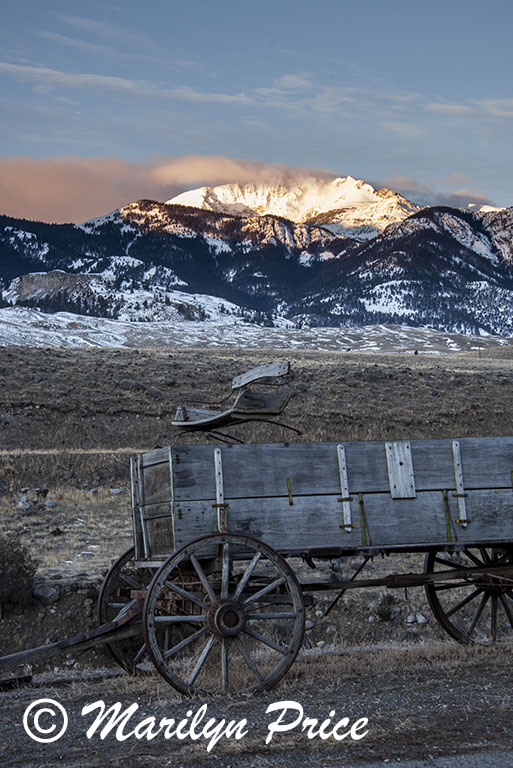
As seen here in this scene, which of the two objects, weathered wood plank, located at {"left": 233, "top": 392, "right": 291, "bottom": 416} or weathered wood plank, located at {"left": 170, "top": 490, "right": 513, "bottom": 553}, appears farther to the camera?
weathered wood plank, located at {"left": 233, "top": 392, "right": 291, "bottom": 416}

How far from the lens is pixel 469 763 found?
494 centimetres

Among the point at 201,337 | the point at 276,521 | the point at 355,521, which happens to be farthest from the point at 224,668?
the point at 201,337

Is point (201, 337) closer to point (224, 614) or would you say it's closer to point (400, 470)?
point (400, 470)

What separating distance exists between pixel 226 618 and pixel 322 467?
5.40 ft

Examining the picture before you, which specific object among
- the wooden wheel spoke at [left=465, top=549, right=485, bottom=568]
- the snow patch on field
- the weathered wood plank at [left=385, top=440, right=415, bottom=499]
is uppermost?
the snow patch on field

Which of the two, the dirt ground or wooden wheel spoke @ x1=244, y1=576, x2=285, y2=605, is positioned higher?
wooden wheel spoke @ x1=244, y1=576, x2=285, y2=605

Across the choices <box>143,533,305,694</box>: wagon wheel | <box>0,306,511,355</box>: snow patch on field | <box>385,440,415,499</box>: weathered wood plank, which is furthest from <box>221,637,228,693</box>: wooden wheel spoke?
<box>0,306,511,355</box>: snow patch on field

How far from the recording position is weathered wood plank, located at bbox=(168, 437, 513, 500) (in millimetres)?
7348

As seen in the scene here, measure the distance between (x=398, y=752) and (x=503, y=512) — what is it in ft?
11.1

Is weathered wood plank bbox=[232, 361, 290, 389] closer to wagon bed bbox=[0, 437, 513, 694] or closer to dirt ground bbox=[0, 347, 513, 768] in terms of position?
wagon bed bbox=[0, 437, 513, 694]

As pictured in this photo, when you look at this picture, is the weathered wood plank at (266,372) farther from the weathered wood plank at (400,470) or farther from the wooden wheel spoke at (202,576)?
the wooden wheel spoke at (202,576)

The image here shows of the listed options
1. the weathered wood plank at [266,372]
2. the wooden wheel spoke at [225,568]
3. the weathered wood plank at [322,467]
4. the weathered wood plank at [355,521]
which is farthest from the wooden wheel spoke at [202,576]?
the weathered wood plank at [266,372]

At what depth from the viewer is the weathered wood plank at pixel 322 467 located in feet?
24.1

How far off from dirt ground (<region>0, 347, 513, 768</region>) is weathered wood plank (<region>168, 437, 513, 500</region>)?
1.75 meters
